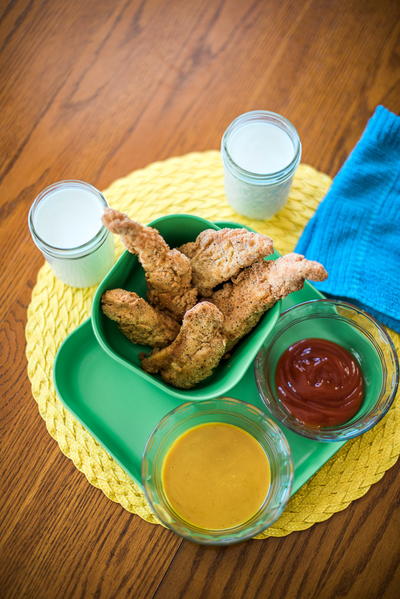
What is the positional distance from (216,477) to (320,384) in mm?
342

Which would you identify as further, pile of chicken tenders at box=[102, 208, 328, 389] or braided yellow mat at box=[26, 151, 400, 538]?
braided yellow mat at box=[26, 151, 400, 538]

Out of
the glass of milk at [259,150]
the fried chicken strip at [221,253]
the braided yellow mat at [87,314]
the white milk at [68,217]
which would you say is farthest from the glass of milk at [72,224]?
the glass of milk at [259,150]

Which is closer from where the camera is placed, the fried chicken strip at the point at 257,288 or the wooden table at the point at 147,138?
the fried chicken strip at the point at 257,288

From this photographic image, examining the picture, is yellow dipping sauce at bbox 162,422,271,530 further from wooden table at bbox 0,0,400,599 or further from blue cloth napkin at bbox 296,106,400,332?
blue cloth napkin at bbox 296,106,400,332

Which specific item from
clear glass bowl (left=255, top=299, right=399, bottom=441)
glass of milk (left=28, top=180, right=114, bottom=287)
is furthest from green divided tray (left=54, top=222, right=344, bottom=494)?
glass of milk (left=28, top=180, right=114, bottom=287)

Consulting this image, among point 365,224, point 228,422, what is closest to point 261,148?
point 365,224

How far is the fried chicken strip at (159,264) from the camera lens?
47.5 inches

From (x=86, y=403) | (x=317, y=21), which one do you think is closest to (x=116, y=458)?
(x=86, y=403)

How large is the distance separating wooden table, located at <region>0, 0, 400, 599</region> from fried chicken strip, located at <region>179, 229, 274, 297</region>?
448mm

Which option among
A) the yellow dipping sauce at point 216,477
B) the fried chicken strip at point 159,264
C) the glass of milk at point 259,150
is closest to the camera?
the fried chicken strip at point 159,264

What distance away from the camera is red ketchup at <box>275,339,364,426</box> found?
138 cm

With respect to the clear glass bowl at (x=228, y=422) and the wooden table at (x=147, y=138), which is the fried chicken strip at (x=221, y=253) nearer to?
the clear glass bowl at (x=228, y=422)

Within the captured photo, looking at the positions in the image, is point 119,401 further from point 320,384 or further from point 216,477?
point 320,384

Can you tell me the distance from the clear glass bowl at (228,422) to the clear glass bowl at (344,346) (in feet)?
0.20
